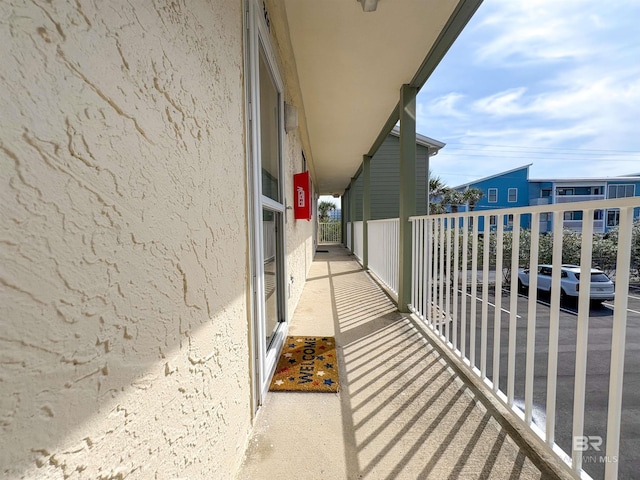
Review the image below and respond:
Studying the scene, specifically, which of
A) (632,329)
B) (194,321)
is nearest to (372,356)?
(194,321)

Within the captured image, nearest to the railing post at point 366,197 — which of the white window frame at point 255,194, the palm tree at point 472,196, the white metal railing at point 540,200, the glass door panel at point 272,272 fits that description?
the glass door panel at point 272,272

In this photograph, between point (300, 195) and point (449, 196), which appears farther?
point (449, 196)

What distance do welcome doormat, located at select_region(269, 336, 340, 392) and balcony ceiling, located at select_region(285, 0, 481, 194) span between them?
8.03 ft

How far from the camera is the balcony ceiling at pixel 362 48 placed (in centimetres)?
197

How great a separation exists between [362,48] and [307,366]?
2567mm

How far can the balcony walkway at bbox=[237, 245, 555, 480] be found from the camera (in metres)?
1.15

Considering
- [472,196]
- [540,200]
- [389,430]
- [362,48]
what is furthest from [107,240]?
[540,200]

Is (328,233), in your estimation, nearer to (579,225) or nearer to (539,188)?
(539,188)

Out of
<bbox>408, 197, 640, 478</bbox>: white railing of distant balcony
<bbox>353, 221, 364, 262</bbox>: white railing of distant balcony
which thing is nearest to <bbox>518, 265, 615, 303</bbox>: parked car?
<bbox>408, 197, 640, 478</bbox>: white railing of distant balcony

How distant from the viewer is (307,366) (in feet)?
6.48

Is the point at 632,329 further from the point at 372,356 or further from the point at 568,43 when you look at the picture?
the point at 372,356

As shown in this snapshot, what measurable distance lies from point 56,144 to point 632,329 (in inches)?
258

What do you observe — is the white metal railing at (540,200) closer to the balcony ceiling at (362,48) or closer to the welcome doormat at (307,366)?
the balcony ceiling at (362,48)

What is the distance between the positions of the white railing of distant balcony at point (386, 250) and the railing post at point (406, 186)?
32cm
